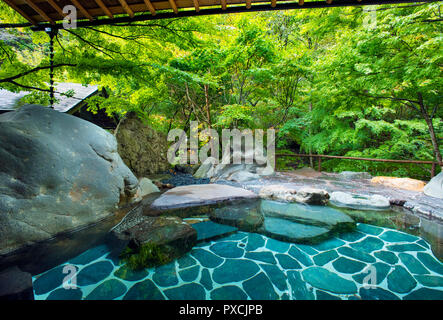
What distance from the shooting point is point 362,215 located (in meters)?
4.42

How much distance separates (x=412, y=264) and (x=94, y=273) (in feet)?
15.3

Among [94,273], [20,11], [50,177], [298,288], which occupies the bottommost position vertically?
[298,288]

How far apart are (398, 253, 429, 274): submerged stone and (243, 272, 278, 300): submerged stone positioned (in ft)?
6.92

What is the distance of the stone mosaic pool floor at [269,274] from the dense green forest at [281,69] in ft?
12.6

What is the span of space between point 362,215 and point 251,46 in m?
6.73

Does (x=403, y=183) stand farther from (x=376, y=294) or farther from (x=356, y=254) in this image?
(x=376, y=294)

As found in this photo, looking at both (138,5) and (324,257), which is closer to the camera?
(138,5)

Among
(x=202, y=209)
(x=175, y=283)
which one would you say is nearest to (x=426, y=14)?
(x=202, y=209)

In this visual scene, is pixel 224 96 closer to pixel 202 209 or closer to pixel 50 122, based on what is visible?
pixel 202 209

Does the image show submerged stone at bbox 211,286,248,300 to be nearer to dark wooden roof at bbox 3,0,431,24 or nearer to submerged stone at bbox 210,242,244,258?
submerged stone at bbox 210,242,244,258

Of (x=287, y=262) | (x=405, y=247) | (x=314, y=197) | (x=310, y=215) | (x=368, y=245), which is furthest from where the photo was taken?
(x=314, y=197)

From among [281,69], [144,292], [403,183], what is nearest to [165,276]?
[144,292]

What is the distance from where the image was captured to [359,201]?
15.9ft

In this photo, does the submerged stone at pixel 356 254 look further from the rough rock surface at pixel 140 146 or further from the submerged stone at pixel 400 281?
the rough rock surface at pixel 140 146
